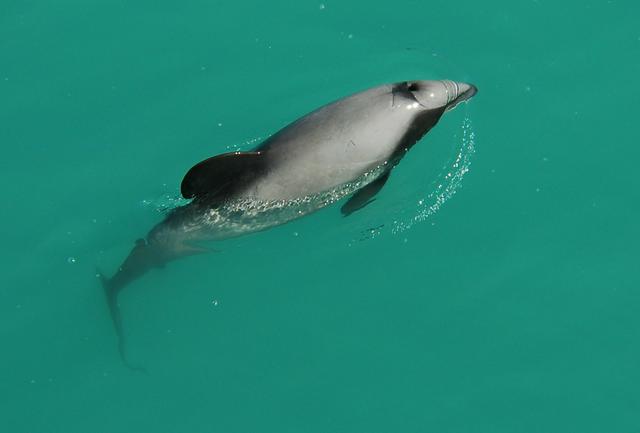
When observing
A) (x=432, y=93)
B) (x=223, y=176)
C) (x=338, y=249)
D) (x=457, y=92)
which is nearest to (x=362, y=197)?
(x=338, y=249)

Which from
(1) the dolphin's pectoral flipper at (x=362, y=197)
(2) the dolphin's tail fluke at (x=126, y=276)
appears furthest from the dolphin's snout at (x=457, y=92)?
(2) the dolphin's tail fluke at (x=126, y=276)

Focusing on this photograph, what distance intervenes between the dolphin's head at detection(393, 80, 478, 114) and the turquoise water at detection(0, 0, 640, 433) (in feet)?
1.19

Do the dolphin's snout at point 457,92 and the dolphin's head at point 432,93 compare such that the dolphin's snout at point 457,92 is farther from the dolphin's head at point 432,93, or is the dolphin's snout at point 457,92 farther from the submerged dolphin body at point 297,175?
the submerged dolphin body at point 297,175

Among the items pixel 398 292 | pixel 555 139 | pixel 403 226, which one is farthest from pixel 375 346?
pixel 555 139

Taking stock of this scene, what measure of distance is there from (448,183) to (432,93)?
950 millimetres

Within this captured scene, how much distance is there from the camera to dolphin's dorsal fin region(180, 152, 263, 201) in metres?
7.46

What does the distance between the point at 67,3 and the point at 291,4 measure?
9.34ft

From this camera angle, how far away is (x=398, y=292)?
8.10 metres

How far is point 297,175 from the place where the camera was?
7.72 metres

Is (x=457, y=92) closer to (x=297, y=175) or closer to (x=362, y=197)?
(x=362, y=197)

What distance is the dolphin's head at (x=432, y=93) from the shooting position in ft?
26.8

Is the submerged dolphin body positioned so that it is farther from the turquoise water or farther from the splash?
the splash

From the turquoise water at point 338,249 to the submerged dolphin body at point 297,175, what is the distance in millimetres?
308

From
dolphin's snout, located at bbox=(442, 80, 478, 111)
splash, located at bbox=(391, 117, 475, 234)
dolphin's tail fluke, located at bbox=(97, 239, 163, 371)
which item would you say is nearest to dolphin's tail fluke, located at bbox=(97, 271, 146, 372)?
dolphin's tail fluke, located at bbox=(97, 239, 163, 371)
